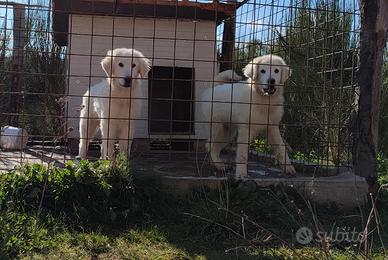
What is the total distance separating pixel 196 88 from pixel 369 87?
134 inches

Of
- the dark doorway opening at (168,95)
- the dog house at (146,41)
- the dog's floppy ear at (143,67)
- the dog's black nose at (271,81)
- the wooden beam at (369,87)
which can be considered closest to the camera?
the wooden beam at (369,87)

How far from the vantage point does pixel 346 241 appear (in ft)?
13.2

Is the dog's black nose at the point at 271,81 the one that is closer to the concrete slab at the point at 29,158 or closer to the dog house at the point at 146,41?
the dog house at the point at 146,41

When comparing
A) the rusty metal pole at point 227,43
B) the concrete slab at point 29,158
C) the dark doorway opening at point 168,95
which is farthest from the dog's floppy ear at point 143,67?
the dark doorway opening at point 168,95

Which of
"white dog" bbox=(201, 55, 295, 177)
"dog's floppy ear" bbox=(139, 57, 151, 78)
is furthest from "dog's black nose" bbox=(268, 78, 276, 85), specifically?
"dog's floppy ear" bbox=(139, 57, 151, 78)

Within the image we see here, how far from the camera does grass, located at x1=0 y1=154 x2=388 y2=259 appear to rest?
364cm

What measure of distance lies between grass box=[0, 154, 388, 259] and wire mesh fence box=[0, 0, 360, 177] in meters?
0.62

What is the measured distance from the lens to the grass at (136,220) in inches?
143

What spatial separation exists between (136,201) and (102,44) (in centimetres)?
453

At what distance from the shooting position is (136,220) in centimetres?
432

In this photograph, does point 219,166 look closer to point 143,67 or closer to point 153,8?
point 143,67

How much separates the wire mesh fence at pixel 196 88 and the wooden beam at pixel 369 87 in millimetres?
219

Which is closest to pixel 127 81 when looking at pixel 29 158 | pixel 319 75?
pixel 29 158

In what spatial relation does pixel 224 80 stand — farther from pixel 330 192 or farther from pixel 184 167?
pixel 330 192
